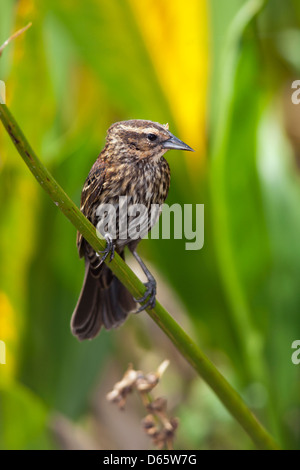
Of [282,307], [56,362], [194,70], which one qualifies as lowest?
[56,362]

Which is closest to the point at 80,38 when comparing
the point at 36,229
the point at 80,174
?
the point at 80,174

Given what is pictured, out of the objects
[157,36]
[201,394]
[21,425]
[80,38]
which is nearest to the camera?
[21,425]

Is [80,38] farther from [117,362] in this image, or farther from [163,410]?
[117,362]

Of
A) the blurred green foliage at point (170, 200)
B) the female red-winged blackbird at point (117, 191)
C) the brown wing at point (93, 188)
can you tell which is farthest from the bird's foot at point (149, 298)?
the blurred green foliage at point (170, 200)

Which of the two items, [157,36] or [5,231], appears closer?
[157,36]

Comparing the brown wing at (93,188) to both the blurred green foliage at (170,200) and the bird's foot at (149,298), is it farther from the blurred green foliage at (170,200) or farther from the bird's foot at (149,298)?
the blurred green foliage at (170,200)

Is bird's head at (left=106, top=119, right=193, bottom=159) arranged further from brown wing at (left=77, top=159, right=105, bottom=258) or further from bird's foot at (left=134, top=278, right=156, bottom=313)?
bird's foot at (left=134, top=278, right=156, bottom=313)

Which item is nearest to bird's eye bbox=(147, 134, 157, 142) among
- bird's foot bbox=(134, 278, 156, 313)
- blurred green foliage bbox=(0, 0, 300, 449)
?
bird's foot bbox=(134, 278, 156, 313)
